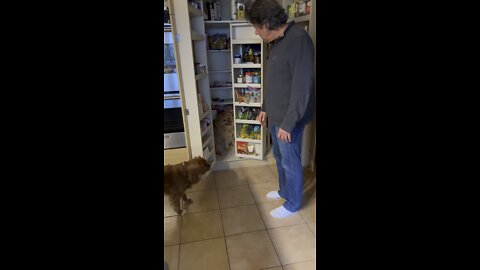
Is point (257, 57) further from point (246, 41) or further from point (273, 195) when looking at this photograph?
point (273, 195)

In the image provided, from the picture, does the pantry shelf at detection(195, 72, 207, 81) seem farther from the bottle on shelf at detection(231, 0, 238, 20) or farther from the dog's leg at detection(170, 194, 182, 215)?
the dog's leg at detection(170, 194, 182, 215)

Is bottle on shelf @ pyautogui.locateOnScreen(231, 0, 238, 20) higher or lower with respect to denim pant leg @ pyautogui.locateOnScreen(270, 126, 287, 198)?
higher

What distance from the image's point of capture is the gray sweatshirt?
1.34 metres

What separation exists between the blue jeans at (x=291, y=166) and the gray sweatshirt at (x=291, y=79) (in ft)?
0.37

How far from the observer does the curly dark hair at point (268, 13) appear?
1381 mm

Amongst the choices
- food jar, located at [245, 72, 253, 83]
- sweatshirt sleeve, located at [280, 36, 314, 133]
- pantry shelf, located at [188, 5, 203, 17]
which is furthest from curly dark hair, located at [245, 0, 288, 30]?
food jar, located at [245, 72, 253, 83]

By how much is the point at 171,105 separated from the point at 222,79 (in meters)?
0.92

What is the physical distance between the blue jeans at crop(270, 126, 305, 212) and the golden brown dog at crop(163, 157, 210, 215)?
1.86ft

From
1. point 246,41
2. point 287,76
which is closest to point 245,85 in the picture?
point 246,41

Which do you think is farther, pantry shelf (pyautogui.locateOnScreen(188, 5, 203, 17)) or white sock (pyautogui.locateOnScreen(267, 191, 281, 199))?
white sock (pyautogui.locateOnScreen(267, 191, 281, 199))

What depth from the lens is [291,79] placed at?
1.45 meters
